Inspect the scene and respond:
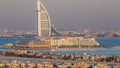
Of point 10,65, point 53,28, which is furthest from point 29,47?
point 10,65

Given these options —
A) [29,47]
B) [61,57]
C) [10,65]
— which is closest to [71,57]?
[61,57]

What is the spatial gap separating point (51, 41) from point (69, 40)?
3.65m

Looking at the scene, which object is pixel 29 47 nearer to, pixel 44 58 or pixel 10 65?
pixel 44 58

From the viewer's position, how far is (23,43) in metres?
80.7

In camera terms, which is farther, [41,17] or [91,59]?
[41,17]

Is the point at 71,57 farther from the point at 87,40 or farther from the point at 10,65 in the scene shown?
the point at 87,40

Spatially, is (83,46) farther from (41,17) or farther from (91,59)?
(91,59)

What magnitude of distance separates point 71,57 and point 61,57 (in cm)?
88

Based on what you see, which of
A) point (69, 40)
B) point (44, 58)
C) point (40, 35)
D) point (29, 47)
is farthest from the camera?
point (40, 35)

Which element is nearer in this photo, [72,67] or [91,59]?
[72,67]

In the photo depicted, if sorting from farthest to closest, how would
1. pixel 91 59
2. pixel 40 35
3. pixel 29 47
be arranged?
pixel 40 35 < pixel 29 47 < pixel 91 59

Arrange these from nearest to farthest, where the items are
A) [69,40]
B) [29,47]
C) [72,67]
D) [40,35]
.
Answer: [72,67], [29,47], [69,40], [40,35]

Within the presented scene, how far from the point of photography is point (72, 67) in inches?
1435

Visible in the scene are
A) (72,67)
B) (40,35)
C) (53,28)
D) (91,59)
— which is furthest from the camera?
(53,28)
